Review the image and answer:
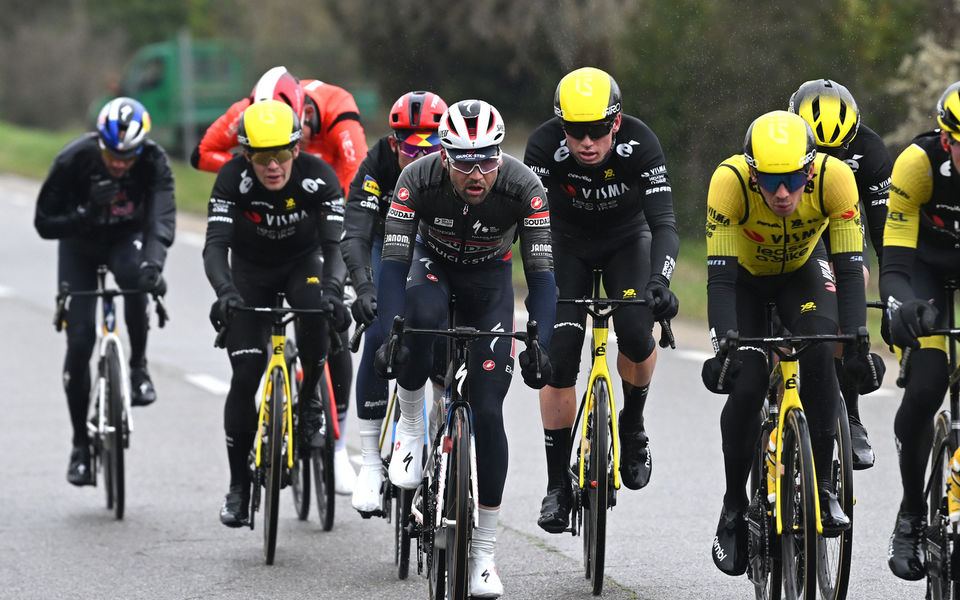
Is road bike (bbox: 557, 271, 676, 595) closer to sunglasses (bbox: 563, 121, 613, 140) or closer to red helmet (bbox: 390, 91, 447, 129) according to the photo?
sunglasses (bbox: 563, 121, 613, 140)

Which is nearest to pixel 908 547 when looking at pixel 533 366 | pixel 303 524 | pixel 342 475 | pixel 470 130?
pixel 533 366

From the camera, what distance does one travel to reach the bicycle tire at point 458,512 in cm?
606

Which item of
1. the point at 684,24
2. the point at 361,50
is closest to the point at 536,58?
the point at 361,50

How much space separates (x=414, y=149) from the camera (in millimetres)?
7703

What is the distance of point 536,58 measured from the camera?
30219 millimetres

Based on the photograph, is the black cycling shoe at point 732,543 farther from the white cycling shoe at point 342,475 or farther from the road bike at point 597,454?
the white cycling shoe at point 342,475

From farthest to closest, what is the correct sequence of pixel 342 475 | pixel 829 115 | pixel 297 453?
pixel 342 475 → pixel 297 453 → pixel 829 115

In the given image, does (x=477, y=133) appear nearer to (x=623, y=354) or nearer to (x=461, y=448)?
(x=461, y=448)

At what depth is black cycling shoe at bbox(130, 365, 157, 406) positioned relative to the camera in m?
9.84

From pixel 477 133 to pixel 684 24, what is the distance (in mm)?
16317

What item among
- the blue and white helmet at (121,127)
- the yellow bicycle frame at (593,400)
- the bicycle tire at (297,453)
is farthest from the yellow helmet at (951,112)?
the blue and white helmet at (121,127)

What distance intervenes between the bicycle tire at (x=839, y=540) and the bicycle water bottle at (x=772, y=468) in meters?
0.24

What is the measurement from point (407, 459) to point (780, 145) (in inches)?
85.1

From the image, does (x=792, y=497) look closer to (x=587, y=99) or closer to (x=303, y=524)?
(x=587, y=99)
